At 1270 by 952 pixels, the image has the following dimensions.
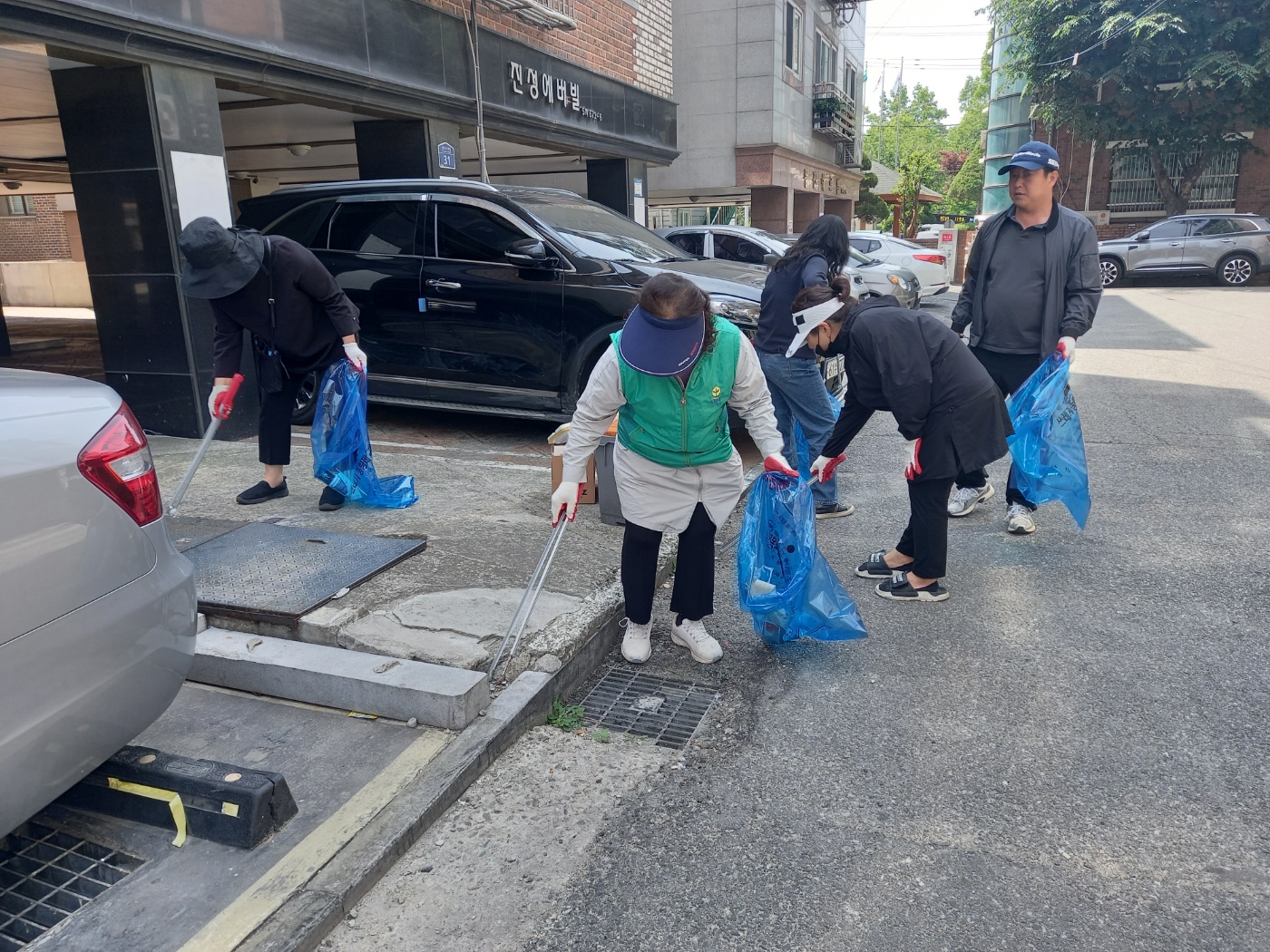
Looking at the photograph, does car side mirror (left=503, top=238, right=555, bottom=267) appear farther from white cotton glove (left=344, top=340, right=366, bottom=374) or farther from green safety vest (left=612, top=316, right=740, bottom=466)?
green safety vest (left=612, top=316, right=740, bottom=466)

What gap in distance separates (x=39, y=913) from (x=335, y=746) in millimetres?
944

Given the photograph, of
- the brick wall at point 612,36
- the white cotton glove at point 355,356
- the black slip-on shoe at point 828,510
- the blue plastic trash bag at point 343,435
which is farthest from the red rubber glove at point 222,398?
the brick wall at point 612,36

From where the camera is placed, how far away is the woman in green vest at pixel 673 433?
10.6 feet

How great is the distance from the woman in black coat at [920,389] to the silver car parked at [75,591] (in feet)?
8.72

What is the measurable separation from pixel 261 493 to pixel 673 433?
9.91 feet

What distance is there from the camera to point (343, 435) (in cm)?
507

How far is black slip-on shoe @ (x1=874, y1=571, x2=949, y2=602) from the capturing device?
4312mm

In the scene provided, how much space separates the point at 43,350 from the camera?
43.2ft

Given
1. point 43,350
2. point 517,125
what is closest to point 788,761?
point 517,125

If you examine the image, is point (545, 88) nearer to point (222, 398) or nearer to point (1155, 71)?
point (222, 398)

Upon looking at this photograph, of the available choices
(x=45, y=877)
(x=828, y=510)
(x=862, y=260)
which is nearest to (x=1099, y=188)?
(x=862, y=260)

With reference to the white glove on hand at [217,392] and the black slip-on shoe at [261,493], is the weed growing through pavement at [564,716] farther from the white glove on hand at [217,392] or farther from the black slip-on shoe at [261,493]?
the black slip-on shoe at [261,493]

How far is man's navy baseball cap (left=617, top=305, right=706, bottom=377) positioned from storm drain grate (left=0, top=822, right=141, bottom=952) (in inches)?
83.7

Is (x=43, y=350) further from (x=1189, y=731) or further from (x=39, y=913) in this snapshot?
(x=1189, y=731)
